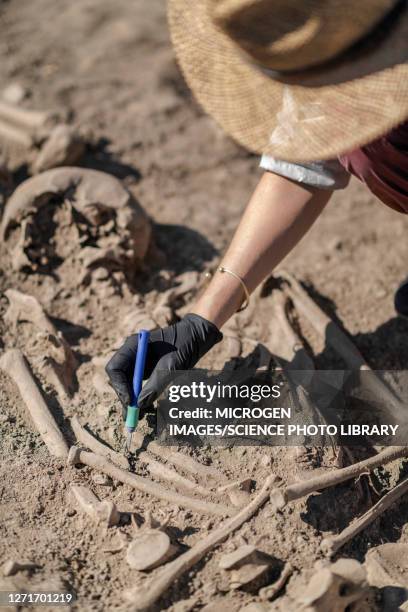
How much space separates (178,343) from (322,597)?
104 centimetres

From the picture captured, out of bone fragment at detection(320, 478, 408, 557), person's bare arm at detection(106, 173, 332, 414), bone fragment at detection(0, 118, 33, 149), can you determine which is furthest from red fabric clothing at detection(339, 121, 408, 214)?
bone fragment at detection(0, 118, 33, 149)

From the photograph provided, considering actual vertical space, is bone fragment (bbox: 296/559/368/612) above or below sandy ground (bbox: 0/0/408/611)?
above

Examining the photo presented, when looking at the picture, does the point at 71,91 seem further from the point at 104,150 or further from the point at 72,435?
the point at 72,435

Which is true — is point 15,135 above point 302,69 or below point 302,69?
below

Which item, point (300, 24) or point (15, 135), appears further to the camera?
point (15, 135)

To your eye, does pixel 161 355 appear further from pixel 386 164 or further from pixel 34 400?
pixel 386 164

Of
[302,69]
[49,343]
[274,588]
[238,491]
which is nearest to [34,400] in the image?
[49,343]

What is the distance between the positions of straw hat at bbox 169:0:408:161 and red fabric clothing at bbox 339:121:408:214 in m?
0.54

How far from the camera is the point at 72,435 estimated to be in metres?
2.81

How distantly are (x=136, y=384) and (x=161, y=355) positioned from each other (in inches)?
6.5

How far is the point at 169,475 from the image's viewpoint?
2602 mm

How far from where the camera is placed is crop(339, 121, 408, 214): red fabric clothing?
2.76 m

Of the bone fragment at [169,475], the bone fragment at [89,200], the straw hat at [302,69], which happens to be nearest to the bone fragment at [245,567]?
the bone fragment at [169,475]

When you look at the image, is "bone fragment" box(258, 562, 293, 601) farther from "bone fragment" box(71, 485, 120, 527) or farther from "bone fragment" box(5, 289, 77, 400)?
"bone fragment" box(5, 289, 77, 400)
